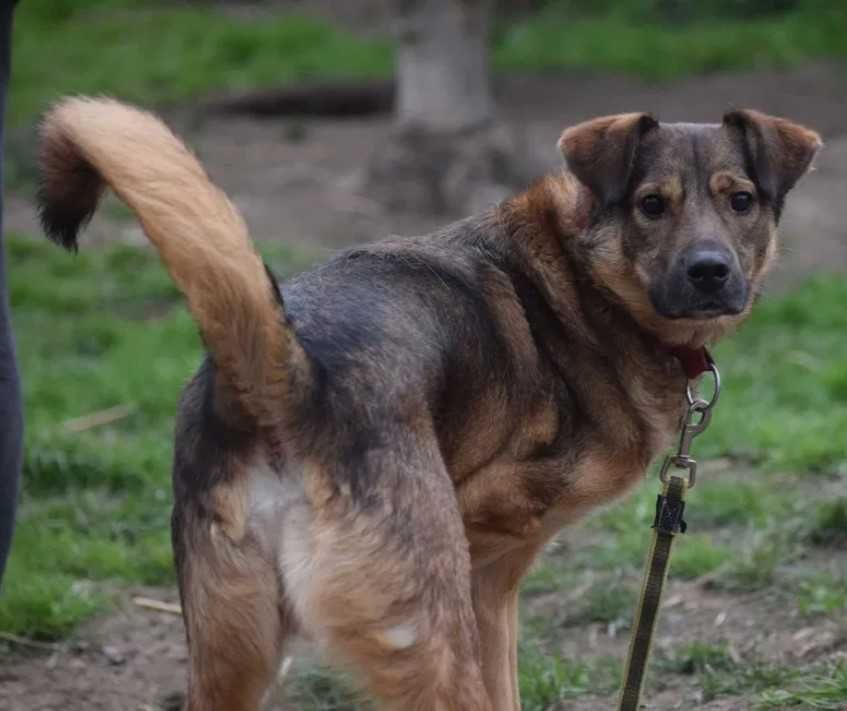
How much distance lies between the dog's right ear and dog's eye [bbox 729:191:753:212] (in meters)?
0.30

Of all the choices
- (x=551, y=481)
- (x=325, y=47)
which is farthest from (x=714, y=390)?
(x=325, y=47)

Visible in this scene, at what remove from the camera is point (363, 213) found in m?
10.9

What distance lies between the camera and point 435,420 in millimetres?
3930

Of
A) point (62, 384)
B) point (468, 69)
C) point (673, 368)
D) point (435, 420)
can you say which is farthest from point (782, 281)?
point (435, 420)

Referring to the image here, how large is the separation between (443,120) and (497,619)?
689cm

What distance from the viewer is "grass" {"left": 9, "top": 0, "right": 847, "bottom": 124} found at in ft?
46.6

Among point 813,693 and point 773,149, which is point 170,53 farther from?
point 813,693

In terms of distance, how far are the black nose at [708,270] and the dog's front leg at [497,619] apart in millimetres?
853

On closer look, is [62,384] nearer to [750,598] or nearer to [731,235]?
[750,598]

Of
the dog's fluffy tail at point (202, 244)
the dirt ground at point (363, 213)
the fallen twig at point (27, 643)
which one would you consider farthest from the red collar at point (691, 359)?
the fallen twig at point (27, 643)

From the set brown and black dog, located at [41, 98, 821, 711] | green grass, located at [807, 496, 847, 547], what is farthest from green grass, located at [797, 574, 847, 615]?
brown and black dog, located at [41, 98, 821, 711]

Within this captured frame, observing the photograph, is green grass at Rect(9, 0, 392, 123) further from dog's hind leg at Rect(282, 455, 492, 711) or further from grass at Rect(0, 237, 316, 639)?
dog's hind leg at Rect(282, 455, 492, 711)

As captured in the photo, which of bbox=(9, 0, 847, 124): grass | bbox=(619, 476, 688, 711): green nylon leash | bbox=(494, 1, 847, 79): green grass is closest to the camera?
bbox=(619, 476, 688, 711): green nylon leash

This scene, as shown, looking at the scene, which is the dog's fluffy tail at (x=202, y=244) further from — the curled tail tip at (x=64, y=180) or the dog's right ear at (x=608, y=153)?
the dog's right ear at (x=608, y=153)
